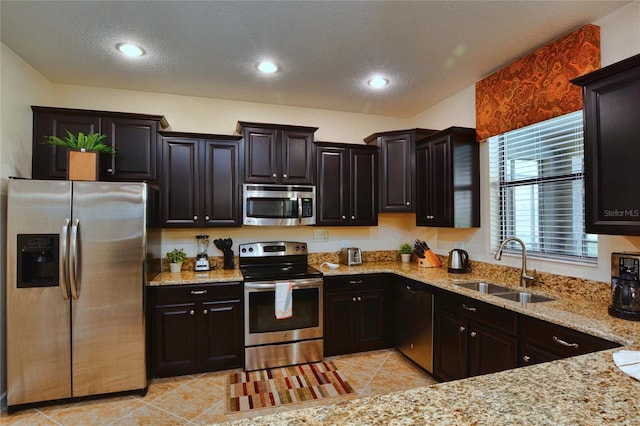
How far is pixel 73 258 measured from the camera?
2.49 metres

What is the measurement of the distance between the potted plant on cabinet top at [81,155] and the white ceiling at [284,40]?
2.23 feet

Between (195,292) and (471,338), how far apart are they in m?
2.31

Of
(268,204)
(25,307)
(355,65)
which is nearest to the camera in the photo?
(25,307)

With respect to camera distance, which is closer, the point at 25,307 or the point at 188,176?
the point at 25,307

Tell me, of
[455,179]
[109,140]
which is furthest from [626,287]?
[109,140]

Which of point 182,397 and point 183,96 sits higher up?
point 183,96

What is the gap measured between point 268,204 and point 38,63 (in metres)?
2.29

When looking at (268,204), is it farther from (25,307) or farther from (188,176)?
(25,307)

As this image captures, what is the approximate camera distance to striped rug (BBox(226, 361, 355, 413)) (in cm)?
259

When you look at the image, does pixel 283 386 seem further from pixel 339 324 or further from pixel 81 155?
pixel 81 155

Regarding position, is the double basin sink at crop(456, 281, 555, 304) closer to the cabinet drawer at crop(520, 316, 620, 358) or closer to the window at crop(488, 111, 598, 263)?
the window at crop(488, 111, 598, 263)

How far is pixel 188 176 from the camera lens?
10.7 ft

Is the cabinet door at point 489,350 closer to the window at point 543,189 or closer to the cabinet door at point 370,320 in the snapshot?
the window at point 543,189

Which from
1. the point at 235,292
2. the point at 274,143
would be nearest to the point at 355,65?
the point at 274,143
